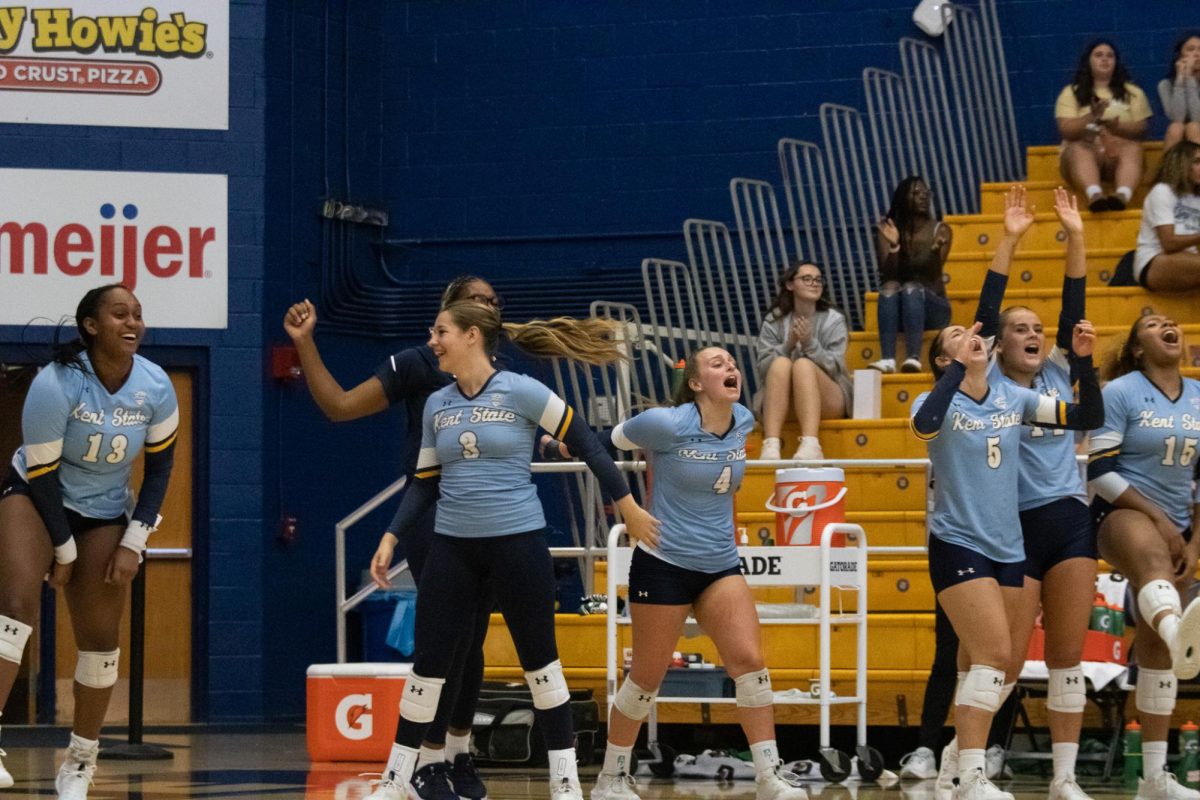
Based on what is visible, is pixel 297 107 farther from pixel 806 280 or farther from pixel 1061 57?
pixel 1061 57

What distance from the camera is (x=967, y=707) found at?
21.5ft

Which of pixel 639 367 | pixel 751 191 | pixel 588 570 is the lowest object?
pixel 588 570

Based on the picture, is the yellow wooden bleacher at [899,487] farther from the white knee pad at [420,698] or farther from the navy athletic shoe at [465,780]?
the white knee pad at [420,698]

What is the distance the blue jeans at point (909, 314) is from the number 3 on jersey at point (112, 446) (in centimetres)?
556

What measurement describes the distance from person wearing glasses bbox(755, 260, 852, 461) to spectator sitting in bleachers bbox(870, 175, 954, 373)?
0.37 m

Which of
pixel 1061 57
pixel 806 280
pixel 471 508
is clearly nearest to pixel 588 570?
pixel 806 280

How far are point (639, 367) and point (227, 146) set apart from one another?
3.14 metres

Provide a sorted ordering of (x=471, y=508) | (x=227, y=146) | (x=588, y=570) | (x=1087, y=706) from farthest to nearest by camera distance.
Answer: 1. (x=227, y=146)
2. (x=588, y=570)
3. (x=1087, y=706)
4. (x=471, y=508)

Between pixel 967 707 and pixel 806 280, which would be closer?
pixel 967 707

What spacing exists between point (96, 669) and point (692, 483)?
2.29 meters

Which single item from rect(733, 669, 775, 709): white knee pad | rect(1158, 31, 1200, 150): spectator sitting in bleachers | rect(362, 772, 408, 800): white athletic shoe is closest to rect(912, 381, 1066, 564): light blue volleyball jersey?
rect(733, 669, 775, 709): white knee pad

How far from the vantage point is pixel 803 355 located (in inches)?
431

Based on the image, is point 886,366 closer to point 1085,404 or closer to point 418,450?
point 1085,404

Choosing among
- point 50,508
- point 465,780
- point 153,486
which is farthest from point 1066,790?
point 50,508
